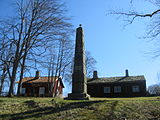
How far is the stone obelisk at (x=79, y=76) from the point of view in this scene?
1384cm

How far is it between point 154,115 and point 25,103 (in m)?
7.79

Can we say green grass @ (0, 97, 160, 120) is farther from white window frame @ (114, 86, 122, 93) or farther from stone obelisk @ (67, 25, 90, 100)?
white window frame @ (114, 86, 122, 93)

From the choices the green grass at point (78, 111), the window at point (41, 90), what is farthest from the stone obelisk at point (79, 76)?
the window at point (41, 90)

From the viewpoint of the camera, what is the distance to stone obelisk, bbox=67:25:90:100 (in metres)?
13.8

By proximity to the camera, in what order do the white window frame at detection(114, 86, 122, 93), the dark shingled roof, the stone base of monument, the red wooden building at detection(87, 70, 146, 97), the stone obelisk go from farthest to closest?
the white window frame at detection(114, 86, 122, 93) < the dark shingled roof < the red wooden building at detection(87, 70, 146, 97) < the stone obelisk < the stone base of monument

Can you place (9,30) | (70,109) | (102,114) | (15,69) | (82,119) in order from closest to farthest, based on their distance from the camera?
(82,119)
(102,114)
(70,109)
(15,69)
(9,30)

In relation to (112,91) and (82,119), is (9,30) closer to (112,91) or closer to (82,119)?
(82,119)

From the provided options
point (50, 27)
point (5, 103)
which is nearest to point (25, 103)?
point (5, 103)

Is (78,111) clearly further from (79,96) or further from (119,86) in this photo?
(119,86)

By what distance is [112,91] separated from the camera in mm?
30359

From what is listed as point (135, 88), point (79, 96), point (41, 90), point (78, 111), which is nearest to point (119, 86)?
point (135, 88)

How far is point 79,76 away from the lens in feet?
47.4

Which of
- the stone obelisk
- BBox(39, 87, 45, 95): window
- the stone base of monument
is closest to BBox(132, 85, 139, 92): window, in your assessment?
BBox(39, 87, 45, 95): window

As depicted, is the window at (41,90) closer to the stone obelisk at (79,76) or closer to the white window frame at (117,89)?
the white window frame at (117,89)
